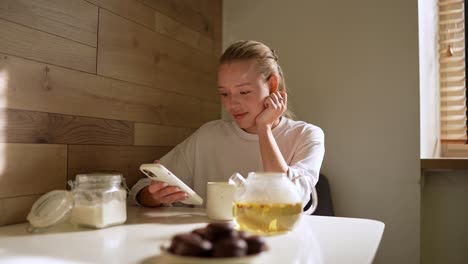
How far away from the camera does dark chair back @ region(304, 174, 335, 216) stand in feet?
5.47

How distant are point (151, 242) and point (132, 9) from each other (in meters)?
0.96

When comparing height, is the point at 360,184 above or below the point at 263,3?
below

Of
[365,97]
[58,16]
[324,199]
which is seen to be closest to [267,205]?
[58,16]

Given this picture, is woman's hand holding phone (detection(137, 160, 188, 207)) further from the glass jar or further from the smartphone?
the glass jar

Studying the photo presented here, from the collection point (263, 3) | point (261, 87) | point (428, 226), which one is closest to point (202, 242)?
point (261, 87)

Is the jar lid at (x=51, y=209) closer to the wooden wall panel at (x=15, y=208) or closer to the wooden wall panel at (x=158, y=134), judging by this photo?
the wooden wall panel at (x=15, y=208)

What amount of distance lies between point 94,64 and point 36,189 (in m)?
0.42

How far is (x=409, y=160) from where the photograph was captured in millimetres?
1644

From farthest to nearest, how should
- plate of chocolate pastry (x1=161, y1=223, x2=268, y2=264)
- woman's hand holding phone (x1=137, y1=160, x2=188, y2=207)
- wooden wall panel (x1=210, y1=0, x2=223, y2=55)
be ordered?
wooden wall panel (x1=210, y1=0, x2=223, y2=55) → woman's hand holding phone (x1=137, y1=160, x2=188, y2=207) → plate of chocolate pastry (x1=161, y1=223, x2=268, y2=264)

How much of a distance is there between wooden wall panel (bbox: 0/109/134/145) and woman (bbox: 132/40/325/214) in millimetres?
190

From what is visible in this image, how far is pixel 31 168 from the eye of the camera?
1095mm

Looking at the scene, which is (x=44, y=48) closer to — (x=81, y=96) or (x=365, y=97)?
(x=81, y=96)

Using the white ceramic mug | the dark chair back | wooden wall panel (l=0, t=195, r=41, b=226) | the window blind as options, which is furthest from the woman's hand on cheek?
the window blind

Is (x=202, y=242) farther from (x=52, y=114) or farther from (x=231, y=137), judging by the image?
(x=231, y=137)
